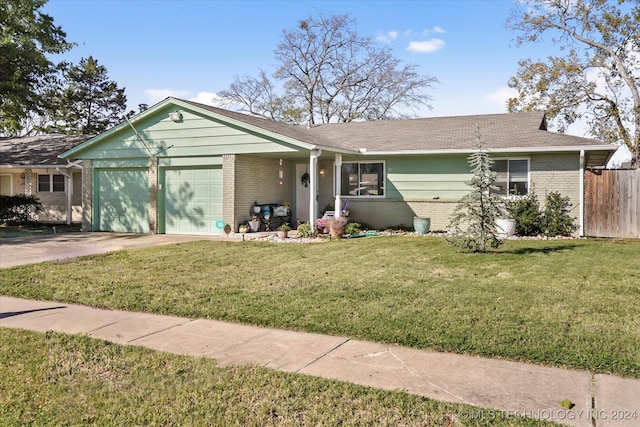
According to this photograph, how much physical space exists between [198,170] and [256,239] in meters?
3.46

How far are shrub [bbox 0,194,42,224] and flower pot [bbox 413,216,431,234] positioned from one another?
1560cm

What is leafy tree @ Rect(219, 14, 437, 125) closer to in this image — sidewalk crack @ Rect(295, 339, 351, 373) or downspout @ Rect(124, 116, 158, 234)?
downspout @ Rect(124, 116, 158, 234)

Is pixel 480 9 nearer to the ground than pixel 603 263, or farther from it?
farther from it

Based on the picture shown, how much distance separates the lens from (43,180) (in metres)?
22.3

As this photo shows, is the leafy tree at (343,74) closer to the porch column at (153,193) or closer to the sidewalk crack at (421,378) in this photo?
the porch column at (153,193)

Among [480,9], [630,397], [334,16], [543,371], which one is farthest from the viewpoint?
[334,16]

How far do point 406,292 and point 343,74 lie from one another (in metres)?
33.0

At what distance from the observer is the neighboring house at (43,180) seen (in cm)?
2094

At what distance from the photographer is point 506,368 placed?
4.11 metres

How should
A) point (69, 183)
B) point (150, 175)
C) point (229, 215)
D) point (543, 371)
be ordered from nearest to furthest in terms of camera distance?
1. point (543, 371)
2. point (229, 215)
3. point (150, 175)
4. point (69, 183)

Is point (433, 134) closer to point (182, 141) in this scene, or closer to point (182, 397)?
point (182, 141)

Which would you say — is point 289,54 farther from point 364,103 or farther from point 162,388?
point 162,388

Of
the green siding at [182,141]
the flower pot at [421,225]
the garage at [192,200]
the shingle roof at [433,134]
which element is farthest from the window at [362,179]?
the garage at [192,200]

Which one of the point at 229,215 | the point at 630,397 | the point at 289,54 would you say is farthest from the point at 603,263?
the point at 289,54
